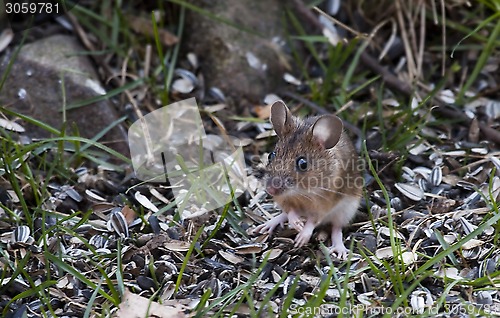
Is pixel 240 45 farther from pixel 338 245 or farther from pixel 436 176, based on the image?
pixel 338 245

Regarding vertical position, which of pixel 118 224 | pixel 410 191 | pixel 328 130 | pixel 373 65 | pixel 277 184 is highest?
pixel 328 130

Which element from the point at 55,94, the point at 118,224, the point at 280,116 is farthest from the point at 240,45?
the point at 118,224

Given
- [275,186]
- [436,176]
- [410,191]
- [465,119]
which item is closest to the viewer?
[275,186]

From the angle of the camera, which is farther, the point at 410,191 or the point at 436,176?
the point at 436,176

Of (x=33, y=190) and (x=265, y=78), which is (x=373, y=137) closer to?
(x=265, y=78)

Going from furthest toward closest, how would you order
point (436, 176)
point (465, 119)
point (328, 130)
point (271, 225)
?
point (465, 119)
point (436, 176)
point (271, 225)
point (328, 130)

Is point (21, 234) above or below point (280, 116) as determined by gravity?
below
